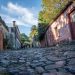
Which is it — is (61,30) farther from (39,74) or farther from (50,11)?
(39,74)

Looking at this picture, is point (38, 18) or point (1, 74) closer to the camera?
point (1, 74)

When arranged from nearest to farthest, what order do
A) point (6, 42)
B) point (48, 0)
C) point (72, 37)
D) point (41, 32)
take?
point (72, 37), point (6, 42), point (48, 0), point (41, 32)

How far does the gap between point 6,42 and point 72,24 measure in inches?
463

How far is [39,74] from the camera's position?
4930 mm

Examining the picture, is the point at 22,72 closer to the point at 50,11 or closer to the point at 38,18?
the point at 50,11

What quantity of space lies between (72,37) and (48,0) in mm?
13812

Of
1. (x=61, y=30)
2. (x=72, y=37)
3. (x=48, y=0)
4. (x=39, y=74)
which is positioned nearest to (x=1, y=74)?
(x=39, y=74)

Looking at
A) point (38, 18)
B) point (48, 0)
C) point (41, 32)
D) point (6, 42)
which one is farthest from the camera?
point (38, 18)

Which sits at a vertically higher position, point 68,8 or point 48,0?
point 48,0

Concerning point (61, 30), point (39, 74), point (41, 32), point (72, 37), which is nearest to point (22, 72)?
point (39, 74)

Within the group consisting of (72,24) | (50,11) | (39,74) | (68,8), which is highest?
(50,11)

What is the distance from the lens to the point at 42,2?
31484 mm

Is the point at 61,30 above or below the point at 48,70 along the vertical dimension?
above

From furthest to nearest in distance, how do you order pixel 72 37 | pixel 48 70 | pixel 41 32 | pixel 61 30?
pixel 41 32, pixel 61 30, pixel 72 37, pixel 48 70
